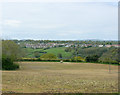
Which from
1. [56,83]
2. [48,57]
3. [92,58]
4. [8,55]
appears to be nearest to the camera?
[56,83]

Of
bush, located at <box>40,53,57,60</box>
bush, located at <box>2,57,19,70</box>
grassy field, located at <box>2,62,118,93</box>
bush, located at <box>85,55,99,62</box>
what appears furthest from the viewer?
bush, located at <box>40,53,57,60</box>

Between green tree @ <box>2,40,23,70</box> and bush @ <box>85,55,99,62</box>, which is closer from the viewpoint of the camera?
green tree @ <box>2,40,23,70</box>

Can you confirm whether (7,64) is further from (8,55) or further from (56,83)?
(56,83)

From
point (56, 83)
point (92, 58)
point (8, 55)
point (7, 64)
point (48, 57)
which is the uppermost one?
point (8, 55)

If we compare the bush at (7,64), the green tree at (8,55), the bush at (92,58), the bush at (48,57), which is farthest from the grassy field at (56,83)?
the bush at (48,57)

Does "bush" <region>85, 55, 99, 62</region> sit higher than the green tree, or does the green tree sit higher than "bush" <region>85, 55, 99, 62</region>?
the green tree

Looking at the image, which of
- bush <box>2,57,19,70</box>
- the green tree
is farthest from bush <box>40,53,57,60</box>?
bush <box>2,57,19,70</box>

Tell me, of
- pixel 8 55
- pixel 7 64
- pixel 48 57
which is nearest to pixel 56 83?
pixel 8 55

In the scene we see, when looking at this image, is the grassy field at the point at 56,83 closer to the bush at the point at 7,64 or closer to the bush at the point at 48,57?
the bush at the point at 7,64

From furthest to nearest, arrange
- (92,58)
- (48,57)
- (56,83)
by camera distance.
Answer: (48,57), (92,58), (56,83)

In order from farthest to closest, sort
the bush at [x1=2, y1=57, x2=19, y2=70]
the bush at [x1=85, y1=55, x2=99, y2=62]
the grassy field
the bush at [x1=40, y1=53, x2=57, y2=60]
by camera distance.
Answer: the bush at [x1=40, y1=53, x2=57, y2=60]
the bush at [x1=85, y1=55, x2=99, y2=62]
the bush at [x1=2, y1=57, x2=19, y2=70]
the grassy field

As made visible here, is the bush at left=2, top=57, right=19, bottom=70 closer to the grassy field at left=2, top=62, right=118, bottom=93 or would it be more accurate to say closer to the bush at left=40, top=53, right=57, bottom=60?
the grassy field at left=2, top=62, right=118, bottom=93

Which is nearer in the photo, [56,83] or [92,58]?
[56,83]

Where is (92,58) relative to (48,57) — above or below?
below
